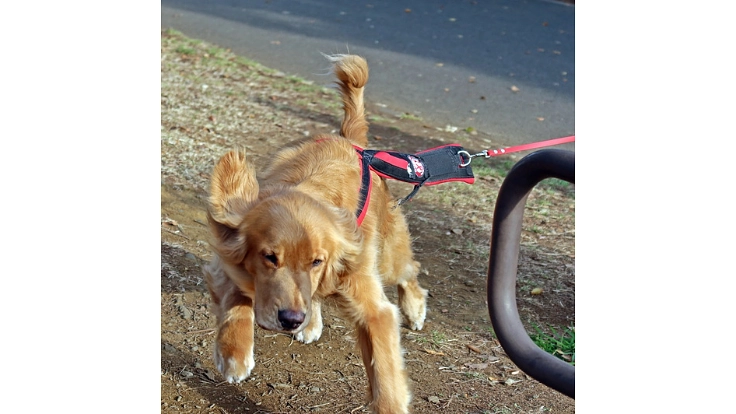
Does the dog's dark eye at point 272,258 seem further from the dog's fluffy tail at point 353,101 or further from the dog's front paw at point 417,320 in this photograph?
the dog's front paw at point 417,320

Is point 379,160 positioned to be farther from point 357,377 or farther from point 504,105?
point 504,105

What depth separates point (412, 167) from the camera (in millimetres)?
3693

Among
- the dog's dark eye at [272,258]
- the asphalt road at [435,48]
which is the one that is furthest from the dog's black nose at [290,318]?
the asphalt road at [435,48]

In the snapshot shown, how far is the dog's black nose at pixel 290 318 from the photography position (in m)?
2.75

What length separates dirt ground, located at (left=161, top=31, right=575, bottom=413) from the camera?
3549mm

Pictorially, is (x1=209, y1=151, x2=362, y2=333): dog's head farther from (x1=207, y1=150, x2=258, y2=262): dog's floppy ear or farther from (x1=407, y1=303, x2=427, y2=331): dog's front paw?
(x1=407, y1=303, x2=427, y2=331): dog's front paw

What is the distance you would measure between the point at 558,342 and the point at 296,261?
5.43ft

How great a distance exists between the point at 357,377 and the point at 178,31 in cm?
746

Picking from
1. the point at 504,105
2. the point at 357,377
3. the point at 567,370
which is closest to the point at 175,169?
the point at 357,377

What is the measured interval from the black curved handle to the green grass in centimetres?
176

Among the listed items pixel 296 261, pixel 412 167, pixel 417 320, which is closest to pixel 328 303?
pixel 417 320

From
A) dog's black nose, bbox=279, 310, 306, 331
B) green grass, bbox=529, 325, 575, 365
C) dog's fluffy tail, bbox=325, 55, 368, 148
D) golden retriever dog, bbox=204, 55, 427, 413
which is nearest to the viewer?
dog's black nose, bbox=279, 310, 306, 331

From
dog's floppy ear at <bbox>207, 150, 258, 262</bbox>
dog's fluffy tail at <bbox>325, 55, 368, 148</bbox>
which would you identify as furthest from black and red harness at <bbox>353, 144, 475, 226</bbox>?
dog's floppy ear at <bbox>207, 150, 258, 262</bbox>

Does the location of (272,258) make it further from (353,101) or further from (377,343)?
(353,101)
